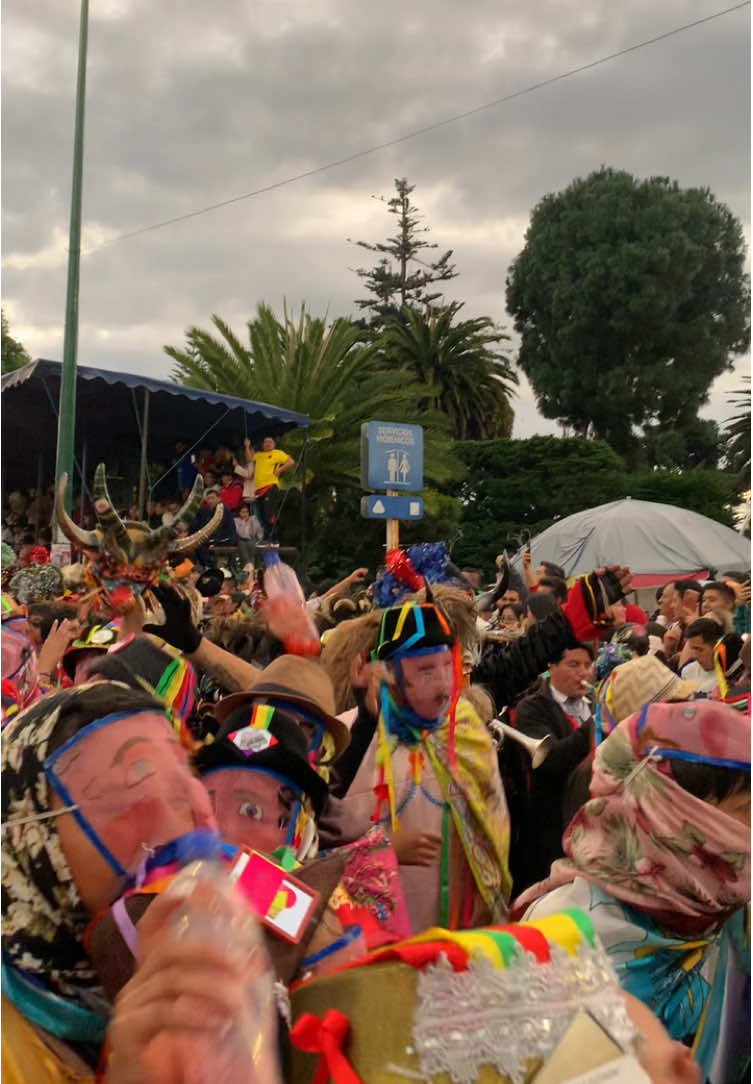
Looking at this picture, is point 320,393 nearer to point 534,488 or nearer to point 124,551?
point 534,488

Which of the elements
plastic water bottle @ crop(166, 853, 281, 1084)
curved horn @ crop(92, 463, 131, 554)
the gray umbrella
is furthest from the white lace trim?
the gray umbrella

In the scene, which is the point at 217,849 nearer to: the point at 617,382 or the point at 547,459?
the point at 547,459

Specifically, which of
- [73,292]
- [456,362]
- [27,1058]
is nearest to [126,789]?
[27,1058]

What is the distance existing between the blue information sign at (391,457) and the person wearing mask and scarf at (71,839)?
10.7m

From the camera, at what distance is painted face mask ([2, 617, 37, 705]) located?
3.39m

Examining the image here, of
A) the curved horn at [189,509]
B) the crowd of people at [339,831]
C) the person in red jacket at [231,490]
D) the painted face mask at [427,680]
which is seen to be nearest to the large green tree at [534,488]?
the person in red jacket at [231,490]

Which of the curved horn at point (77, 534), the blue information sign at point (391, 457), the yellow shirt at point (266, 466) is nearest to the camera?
the curved horn at point (77, 534)

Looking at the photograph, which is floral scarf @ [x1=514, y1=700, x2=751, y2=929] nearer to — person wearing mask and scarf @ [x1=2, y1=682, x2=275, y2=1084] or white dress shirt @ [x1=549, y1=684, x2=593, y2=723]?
person wearing mask and scarf @ [x1=2, y1=682, x2=275, y2=1084]

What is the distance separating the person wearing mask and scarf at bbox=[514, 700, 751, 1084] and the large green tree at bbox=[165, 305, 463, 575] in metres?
23.3

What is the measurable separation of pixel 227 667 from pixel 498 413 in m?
36.0

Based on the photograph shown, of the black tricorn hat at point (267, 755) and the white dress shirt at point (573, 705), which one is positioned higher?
the black tricorn hat at point (267, 755)

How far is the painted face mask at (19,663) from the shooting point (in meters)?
3.39

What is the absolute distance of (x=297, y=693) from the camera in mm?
2787

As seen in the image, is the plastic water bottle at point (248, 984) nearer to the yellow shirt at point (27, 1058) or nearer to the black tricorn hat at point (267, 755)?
the yellow shirt at point (27, 1058)
